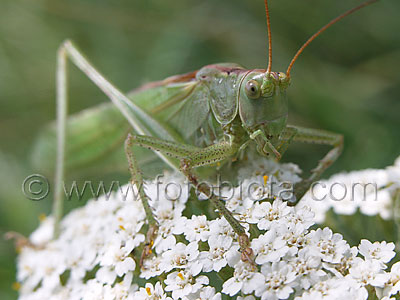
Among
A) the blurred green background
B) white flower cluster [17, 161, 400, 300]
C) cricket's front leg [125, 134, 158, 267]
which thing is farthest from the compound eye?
the blurred green background

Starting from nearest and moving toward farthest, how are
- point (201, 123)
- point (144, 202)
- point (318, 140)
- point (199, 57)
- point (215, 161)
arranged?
point (144, 202), point (215, 161), point (201, 123), point (318, 140), point (199, 57)

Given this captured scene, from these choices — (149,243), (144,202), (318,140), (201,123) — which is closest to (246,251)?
(149,243)

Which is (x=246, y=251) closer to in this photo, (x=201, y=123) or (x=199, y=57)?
(x=201, y=123)

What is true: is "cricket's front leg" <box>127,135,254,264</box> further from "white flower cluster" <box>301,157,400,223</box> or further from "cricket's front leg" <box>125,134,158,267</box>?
Answer: "white flower cluster" <box>301,157,400,223</box>

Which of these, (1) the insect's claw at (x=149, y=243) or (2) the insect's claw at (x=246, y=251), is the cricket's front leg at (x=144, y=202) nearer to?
(1) the insect's claw at (x=149, y=243)

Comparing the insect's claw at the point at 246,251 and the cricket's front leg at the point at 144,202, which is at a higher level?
the cricket's front leg at the point at 144,202

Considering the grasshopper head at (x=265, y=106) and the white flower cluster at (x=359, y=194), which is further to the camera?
the white flower cluster at (x=359, y=194)

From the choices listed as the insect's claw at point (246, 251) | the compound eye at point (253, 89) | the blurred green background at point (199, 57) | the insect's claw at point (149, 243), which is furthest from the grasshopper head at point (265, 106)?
the blurred green background at point (199, 57)
